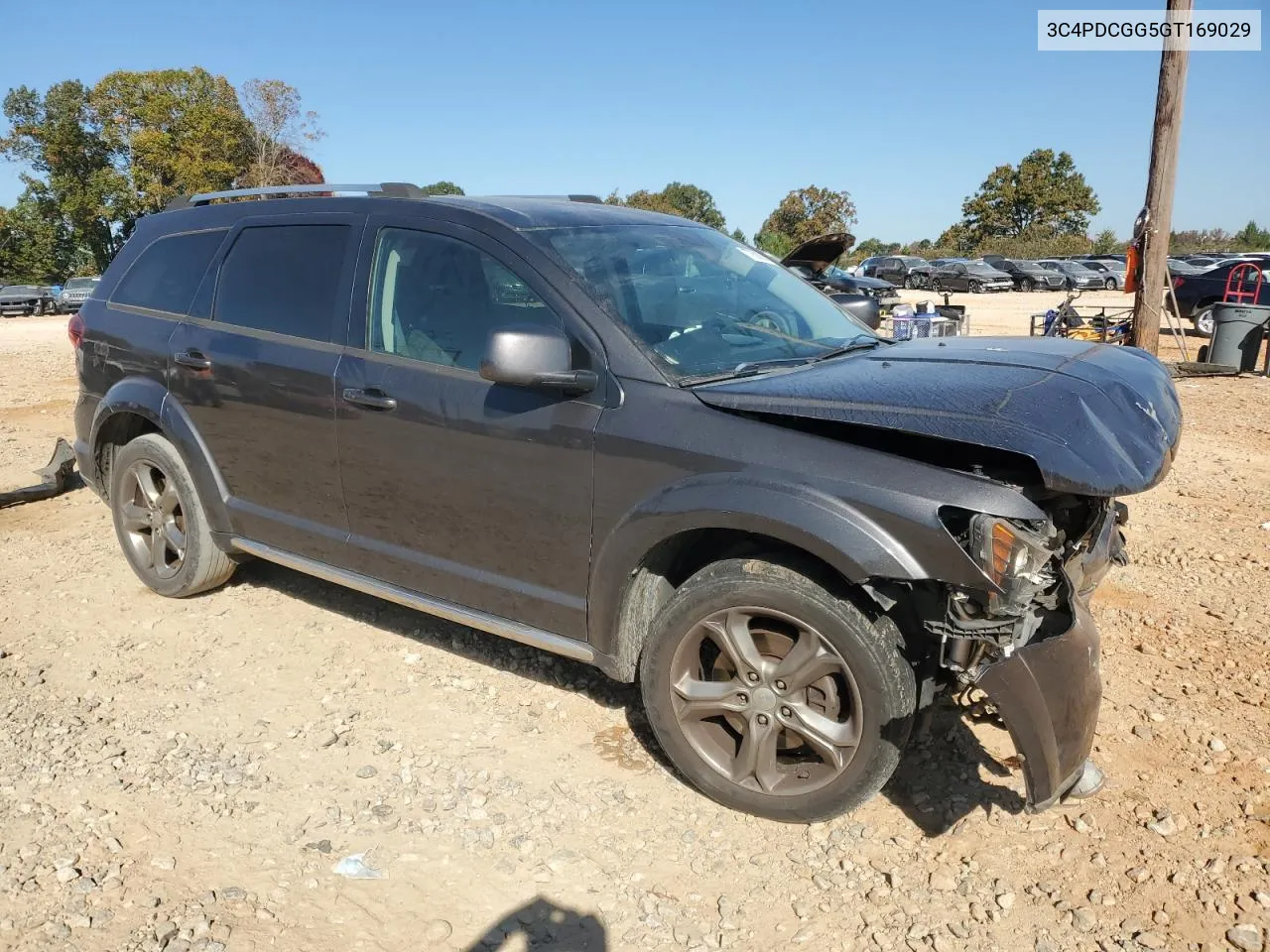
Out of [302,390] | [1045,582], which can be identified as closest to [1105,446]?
[1045,582]

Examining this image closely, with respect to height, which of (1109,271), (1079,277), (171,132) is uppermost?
(171,132)

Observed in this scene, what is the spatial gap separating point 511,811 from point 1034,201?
66.5 meters

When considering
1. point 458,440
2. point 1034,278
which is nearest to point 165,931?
point 458,440

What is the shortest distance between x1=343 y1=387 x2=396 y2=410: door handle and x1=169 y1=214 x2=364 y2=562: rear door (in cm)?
12

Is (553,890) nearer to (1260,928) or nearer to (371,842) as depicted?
(371,842)

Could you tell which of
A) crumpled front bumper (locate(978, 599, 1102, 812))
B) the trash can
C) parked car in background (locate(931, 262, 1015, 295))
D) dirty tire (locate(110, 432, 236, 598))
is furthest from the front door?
parked car in background (locate(931, 262, 1015, 295))

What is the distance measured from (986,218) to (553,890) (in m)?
67.7

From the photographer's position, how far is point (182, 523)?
4.73m

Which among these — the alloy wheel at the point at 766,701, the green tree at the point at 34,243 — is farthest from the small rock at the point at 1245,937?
the green tree at the point at 34,243

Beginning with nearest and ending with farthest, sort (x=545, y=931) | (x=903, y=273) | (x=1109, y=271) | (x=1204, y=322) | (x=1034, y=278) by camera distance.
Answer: (x=545, y=931), (x=1204, y=322), (x=1034, y=278), (x=903, y=273), (x=1109, y=271)

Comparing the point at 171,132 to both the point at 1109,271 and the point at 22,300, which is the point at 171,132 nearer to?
the point at 22,300

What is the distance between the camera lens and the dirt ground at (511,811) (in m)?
2.59

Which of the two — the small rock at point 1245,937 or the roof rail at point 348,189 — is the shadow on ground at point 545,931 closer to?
the small rock at point 1245,937

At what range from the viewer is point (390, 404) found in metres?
3.52
